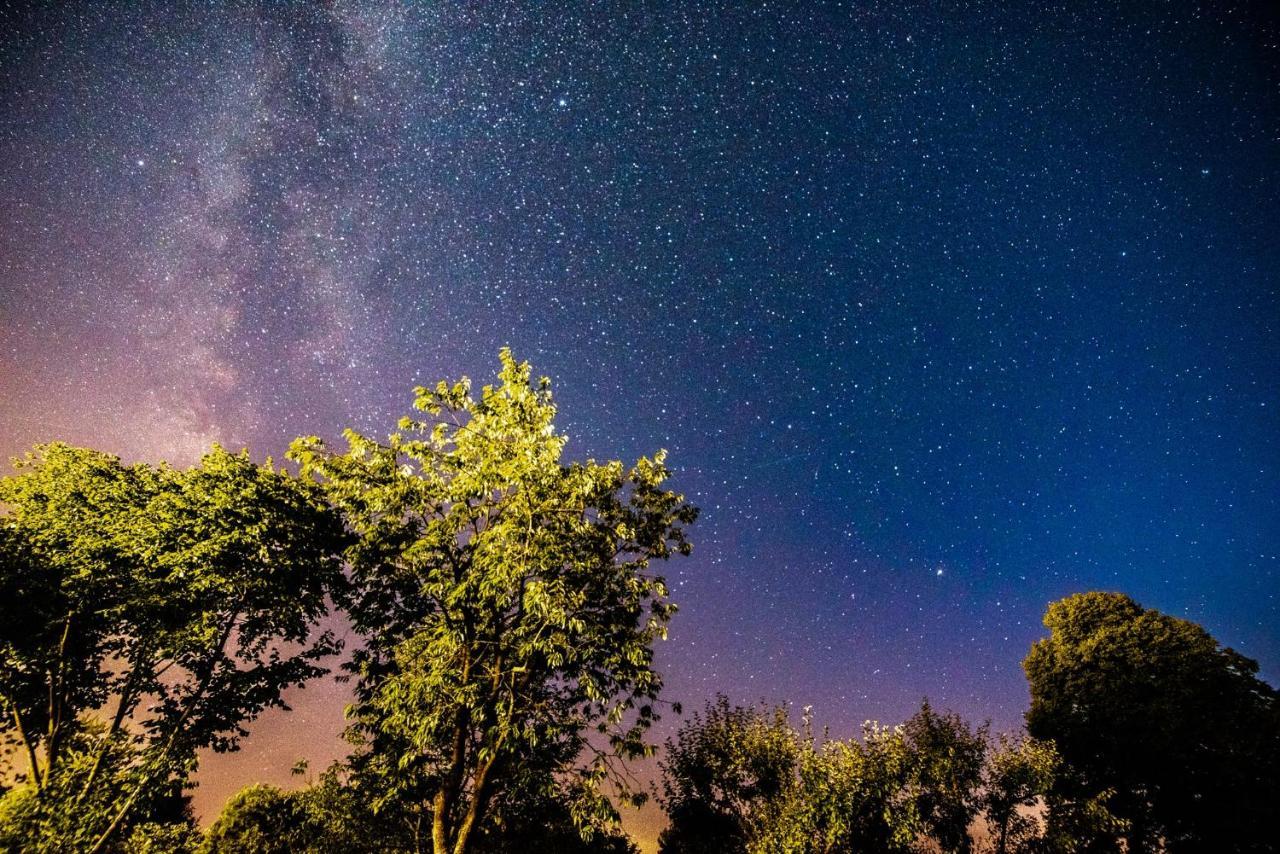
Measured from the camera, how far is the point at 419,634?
12539mm

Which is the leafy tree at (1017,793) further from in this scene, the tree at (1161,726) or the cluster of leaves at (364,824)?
the cluster of leaves at (364,824)

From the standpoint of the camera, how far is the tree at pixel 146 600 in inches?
554

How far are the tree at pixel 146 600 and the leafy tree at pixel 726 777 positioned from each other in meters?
20.3

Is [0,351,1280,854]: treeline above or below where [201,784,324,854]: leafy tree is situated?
above

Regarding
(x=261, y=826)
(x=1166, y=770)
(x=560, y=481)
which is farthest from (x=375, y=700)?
(x=261, y=826)

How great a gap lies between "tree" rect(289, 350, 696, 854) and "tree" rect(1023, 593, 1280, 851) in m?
24.3

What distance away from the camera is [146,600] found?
1445 centimetres

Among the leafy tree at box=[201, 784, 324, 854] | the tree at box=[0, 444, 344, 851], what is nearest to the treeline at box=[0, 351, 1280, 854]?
the tree at box=[0, 444, 344, 851]

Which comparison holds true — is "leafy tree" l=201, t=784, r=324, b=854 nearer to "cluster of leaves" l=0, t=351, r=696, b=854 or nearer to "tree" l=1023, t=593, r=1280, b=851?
"cluster of leaves" l=0, t=351, r=696, b=854

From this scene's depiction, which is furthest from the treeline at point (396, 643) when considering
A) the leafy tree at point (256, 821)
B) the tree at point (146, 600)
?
the leafy tree at point (256, 821)

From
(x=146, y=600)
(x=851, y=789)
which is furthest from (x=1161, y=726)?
(x=146, y=600)

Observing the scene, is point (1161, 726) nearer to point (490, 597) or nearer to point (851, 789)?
point (851, 789)

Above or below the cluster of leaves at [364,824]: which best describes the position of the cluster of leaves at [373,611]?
above

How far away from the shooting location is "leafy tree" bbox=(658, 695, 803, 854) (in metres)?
23.1
